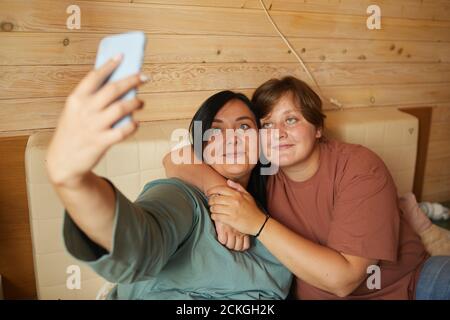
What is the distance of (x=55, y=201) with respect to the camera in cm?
103

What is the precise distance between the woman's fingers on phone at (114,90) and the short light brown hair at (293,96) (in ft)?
2.06

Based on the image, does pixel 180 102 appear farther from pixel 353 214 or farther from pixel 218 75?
pixel 353 214

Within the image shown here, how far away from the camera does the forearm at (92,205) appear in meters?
0.45

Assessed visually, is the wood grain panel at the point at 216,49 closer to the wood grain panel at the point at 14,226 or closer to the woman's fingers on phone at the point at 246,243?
the wood grain panel at the point at 14,226

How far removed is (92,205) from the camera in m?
0.47

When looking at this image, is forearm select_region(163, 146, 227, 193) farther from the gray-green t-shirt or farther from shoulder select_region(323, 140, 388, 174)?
shoulder select_region(323, 140, 388, 174)

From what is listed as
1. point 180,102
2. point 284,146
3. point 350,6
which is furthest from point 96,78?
point 350,6

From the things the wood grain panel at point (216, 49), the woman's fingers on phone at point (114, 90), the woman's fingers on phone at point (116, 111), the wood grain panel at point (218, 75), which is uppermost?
the wood grain panel at point (216, 49)

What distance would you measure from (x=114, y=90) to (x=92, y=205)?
146 millimetres

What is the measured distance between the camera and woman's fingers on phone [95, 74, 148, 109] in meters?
0.41

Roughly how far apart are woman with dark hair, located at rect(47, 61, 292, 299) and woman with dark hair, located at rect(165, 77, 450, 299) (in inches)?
2.4

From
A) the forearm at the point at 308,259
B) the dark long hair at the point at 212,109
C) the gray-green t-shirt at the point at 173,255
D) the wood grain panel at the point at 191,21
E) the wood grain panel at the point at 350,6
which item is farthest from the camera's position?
the wood grain panel at the point at 350,6

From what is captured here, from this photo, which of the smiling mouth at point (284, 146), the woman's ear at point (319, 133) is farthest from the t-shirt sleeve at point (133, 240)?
the woman's ear at point (319, 133)

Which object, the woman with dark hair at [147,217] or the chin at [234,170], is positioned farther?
the chin at [234,170]
